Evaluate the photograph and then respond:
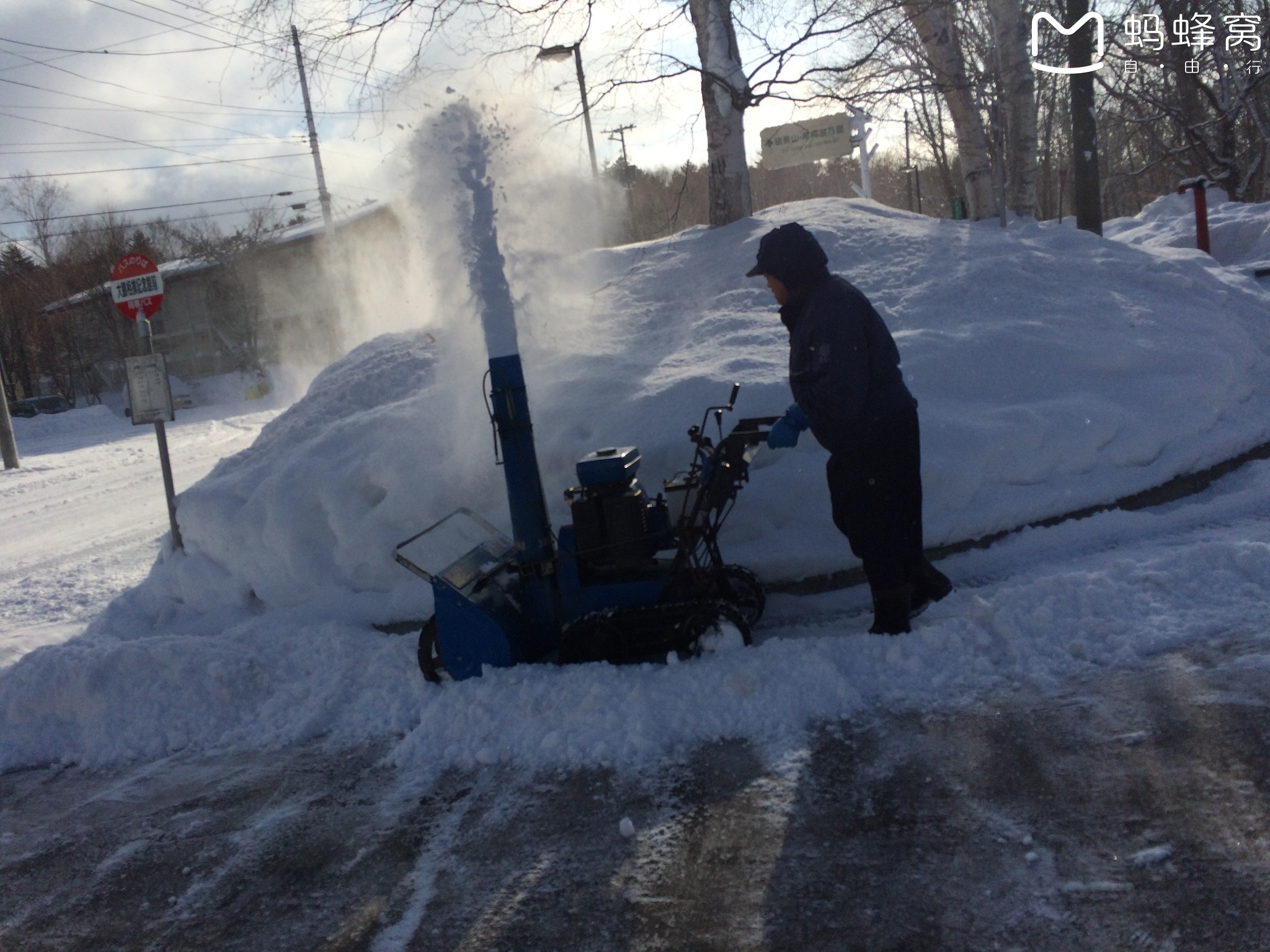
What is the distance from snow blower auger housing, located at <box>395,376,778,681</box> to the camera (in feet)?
15.1

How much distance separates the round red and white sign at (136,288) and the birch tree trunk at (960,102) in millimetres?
8963

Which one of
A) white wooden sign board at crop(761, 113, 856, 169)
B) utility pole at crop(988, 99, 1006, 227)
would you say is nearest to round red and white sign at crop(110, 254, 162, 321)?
utility pole at crop(988, 99, 1006, 227)

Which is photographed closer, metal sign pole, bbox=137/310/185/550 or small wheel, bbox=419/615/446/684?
small wheel, bbox=419/615/446/684

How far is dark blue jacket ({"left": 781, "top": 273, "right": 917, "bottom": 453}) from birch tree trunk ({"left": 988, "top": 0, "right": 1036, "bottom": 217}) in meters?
9.19

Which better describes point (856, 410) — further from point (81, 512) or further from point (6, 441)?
point (6, 441)

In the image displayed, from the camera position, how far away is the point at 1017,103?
11977 mm

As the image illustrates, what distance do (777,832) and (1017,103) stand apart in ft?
37.6

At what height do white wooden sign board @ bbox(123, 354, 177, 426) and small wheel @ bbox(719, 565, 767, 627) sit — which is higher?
white wooden sign board @ bbox(123, 354, 177, 426)

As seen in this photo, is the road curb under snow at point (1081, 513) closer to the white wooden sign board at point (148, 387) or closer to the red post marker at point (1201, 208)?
the white wooden sign board at point (148, 387)

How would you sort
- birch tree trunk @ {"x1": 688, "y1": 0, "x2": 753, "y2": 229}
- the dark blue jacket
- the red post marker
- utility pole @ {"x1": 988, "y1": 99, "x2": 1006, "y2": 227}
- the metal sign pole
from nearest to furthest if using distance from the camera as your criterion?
the dark blue jacket, the metal sign pole, birch tree trunk @ {"x1": 688, "y1": 0, "x2": 753, "y2": 229}, utility pole @ {"x1": 988, "y1": 99, "x2": 1006, "y2": 227}, the red post marker

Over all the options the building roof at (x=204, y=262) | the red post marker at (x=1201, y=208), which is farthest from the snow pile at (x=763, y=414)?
the building roof at (x=204, y=262)

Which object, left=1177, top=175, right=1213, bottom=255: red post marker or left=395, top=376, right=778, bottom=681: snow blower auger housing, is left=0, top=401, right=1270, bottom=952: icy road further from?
left=1177, top=175, right=1213, bottom=255: red post marker

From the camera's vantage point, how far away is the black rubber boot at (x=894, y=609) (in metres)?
4.39

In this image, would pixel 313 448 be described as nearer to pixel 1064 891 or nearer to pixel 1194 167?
pixel 1064 891
